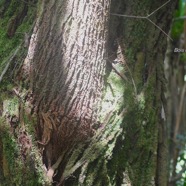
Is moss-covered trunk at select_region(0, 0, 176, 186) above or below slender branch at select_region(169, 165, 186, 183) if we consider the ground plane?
above

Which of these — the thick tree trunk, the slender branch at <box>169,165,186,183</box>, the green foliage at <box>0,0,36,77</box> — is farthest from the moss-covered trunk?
the slender branch at <box>169,165,186,183</box>

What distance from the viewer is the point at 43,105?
4.18 ft

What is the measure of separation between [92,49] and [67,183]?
1.53ft

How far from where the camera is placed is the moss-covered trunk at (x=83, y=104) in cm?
126

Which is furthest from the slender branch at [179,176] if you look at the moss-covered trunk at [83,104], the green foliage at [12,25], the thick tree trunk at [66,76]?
the green foliage at [12,25]

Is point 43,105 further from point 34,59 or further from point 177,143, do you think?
point 177,143

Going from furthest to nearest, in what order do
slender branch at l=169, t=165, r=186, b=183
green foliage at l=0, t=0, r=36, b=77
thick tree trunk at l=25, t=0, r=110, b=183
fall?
1. slender branch at l=169, t=165, r=186, b=183
2. green foliage at l=0, t=0, r=36, b=77
3. thick tree trunk at l=25, t=0, r=110, b=183

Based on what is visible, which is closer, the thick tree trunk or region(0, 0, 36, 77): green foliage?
the thick tree trunk

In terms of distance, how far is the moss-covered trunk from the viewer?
1.26 m

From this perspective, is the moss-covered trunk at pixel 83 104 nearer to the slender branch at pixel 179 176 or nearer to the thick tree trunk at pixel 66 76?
the thick tree trunk at pixel 66 76

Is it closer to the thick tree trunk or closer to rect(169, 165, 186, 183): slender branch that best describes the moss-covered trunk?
the thick tree trunk

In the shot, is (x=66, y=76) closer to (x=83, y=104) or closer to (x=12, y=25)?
(x=83, y=104)

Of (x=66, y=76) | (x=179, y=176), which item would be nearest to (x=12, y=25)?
(x=66, y=76)

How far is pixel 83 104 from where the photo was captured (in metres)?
1.27
